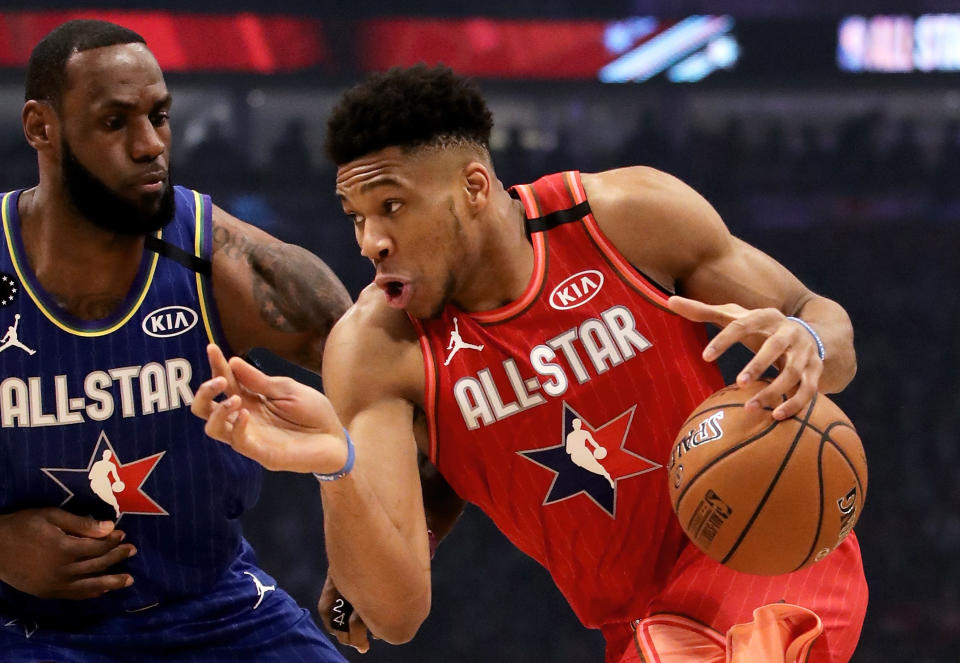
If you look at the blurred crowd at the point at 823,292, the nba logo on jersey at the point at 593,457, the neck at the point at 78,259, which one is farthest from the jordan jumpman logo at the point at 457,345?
the blurred crowd at the point at 823,292

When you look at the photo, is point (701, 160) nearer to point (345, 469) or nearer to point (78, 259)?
point (78, 259)

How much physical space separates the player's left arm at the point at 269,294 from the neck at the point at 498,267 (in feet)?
1.49

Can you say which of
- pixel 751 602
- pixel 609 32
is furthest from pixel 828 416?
pixel 609 32

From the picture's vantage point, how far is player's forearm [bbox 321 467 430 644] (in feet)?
8.66

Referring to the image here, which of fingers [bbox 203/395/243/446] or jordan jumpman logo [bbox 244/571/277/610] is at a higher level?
fingers [bbox 203/395/243/446]

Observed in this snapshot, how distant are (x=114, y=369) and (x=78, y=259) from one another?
31cm

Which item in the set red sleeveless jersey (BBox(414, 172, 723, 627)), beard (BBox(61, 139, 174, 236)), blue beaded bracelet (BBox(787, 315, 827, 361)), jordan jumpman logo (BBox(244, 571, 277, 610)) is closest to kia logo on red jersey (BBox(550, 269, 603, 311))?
red sleeveless jersey (BBox(414, 172, 723, 627))

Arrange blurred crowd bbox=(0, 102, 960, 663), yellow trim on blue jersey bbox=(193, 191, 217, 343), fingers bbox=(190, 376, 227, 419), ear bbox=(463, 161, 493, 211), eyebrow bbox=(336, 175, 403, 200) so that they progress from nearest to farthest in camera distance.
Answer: fingers bbox=(190, 376, 227, 419), eyebrow bbox=(336, 175, 403, 200), ear bbox=(463, 161, 493, 211), yellow trim on blue jersey bbox=(193, 191, 217, 343), blurred crowd bbox=(0, 102, 960, 663)

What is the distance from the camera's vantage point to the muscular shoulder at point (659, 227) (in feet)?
9.72

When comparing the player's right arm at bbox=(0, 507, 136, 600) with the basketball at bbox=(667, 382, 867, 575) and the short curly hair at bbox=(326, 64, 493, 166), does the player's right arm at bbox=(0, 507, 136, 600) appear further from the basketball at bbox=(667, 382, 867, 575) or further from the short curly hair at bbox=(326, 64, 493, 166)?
the basketball at bbox=(667, 382, 867, 575)

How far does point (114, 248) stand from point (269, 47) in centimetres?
791

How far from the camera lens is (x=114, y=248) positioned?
3.11 m

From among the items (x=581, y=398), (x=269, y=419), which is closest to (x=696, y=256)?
(x=581, y=398)

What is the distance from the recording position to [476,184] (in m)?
2.91
